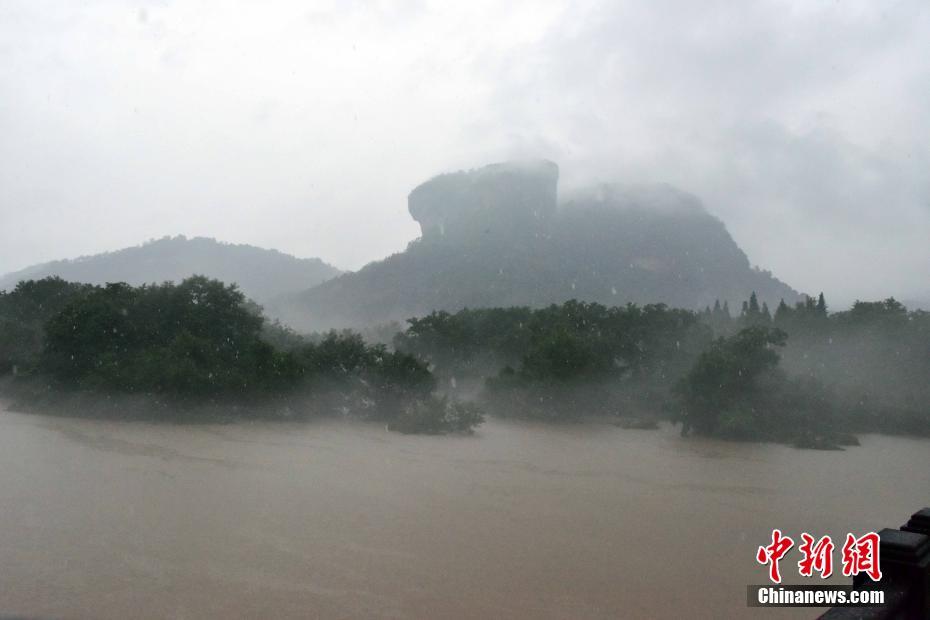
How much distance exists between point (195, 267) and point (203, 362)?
10912cm

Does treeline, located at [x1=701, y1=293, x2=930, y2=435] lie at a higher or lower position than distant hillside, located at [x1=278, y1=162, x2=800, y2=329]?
lower

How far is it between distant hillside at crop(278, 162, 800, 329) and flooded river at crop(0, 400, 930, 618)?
60.8 meters

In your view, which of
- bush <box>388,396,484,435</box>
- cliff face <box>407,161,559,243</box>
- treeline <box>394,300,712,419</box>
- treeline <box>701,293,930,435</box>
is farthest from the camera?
cliff face <box>407,161,559,243</box>

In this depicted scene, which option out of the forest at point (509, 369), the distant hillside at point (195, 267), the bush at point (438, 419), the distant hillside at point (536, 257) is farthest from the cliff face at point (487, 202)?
the bush at point (438, 419)

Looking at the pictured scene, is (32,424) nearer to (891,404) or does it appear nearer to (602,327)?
(602,327)

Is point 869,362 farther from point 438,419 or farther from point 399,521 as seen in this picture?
point 399,521

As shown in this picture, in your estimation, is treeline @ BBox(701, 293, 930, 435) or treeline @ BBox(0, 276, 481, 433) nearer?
treeline @ BBox(0, 276, 481, 433)

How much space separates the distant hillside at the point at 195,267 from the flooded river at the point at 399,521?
102890 mm

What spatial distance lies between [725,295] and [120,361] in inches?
3723

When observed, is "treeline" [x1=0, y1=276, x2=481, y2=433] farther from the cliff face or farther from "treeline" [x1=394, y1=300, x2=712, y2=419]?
the cliff face

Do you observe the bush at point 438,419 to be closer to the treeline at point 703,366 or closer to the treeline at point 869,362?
the treeline at point 703,366

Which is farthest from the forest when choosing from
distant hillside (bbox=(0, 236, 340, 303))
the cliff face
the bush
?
distant hillside (bbox=(0, 236, 340, 303))

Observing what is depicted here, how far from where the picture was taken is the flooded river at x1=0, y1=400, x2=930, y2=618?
27.2ft

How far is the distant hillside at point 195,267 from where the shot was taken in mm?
122062
